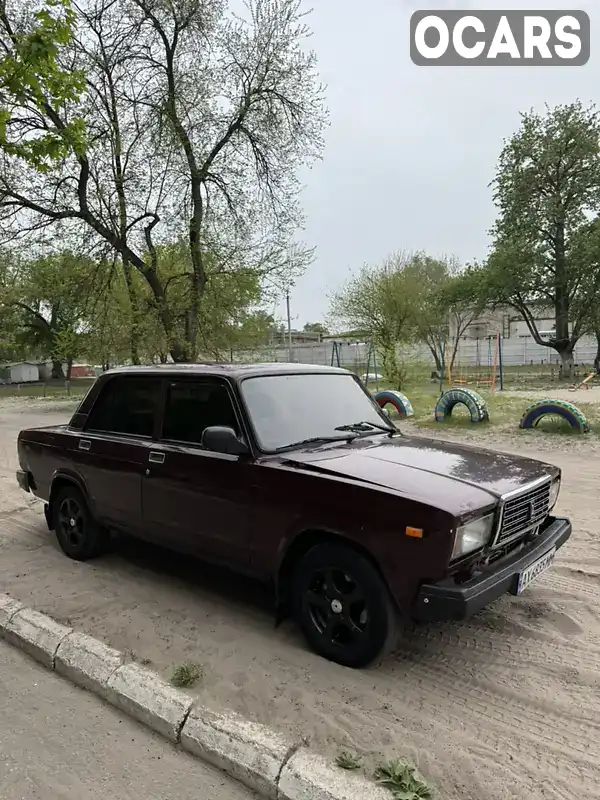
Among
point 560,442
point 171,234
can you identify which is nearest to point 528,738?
point 560,442

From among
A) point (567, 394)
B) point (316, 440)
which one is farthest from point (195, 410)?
point (567, 394)

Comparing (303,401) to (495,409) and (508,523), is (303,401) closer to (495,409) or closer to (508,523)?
(508,523)

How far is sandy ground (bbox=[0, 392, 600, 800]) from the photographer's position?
258cm

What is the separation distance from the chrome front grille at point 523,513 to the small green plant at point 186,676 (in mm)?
1786

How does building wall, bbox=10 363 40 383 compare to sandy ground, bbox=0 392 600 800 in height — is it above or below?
above

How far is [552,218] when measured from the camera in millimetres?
28359

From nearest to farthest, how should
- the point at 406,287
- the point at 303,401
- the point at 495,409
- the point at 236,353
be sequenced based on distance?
1. the point at 303,401
2. the point at 495,409
3. the point at 236,353
4. the point at 406,287

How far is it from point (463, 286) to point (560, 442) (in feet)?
71.0

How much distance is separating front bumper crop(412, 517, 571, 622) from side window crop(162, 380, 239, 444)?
164 centimetres

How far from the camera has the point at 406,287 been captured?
78.4ft

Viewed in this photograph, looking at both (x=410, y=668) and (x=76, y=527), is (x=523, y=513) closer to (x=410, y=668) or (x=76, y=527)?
(x=410, y=668)

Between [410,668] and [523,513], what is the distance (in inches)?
43.6

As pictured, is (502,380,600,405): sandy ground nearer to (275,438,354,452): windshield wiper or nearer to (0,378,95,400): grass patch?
(275,438,354,452): windshield wiper

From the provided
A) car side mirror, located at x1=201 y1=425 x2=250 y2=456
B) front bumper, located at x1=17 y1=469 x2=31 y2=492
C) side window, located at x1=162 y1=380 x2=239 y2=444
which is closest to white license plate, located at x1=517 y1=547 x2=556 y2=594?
car side mirror, located at x1=201 y1=425 x2=250 y2=456
